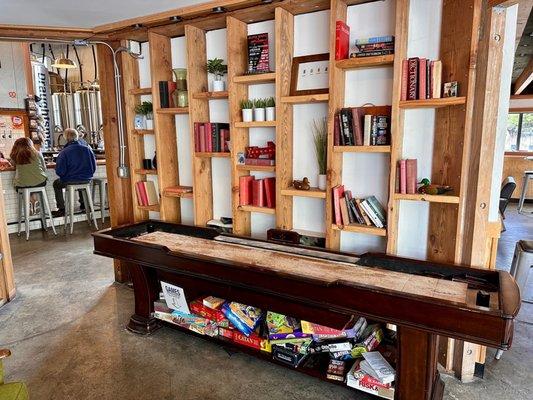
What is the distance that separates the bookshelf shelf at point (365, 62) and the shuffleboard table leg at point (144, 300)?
2.06 meters

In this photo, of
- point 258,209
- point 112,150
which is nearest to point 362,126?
point 258,209

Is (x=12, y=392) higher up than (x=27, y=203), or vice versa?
(x=27, y=203)

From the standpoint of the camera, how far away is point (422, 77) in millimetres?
2191

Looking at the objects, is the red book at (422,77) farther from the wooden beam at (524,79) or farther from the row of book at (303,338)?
the wooden beam at (524,79)

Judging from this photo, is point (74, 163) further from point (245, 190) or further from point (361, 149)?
point (361, 149)

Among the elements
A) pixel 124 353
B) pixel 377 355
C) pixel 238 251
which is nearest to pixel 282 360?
pixel 377 355

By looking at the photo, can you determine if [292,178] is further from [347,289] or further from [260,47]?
[347,289]

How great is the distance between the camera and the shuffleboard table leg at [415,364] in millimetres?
1894

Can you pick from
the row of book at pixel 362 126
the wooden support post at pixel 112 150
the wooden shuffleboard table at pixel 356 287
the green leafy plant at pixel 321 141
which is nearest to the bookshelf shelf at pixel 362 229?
the wooden shuffleboard table at pixel 356 287

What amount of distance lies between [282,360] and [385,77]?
75.3 inches

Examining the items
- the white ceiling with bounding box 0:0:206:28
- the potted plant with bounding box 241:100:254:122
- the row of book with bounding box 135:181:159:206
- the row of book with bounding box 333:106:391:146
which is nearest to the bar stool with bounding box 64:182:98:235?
the row of book with bounding box 135:181:159:206

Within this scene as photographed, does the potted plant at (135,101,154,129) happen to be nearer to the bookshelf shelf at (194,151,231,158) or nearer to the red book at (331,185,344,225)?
the bookshelf shelf at (194,151,231,158)

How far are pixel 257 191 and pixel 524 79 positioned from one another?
7028 millimetres

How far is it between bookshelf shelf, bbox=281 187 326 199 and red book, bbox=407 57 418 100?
82cm
